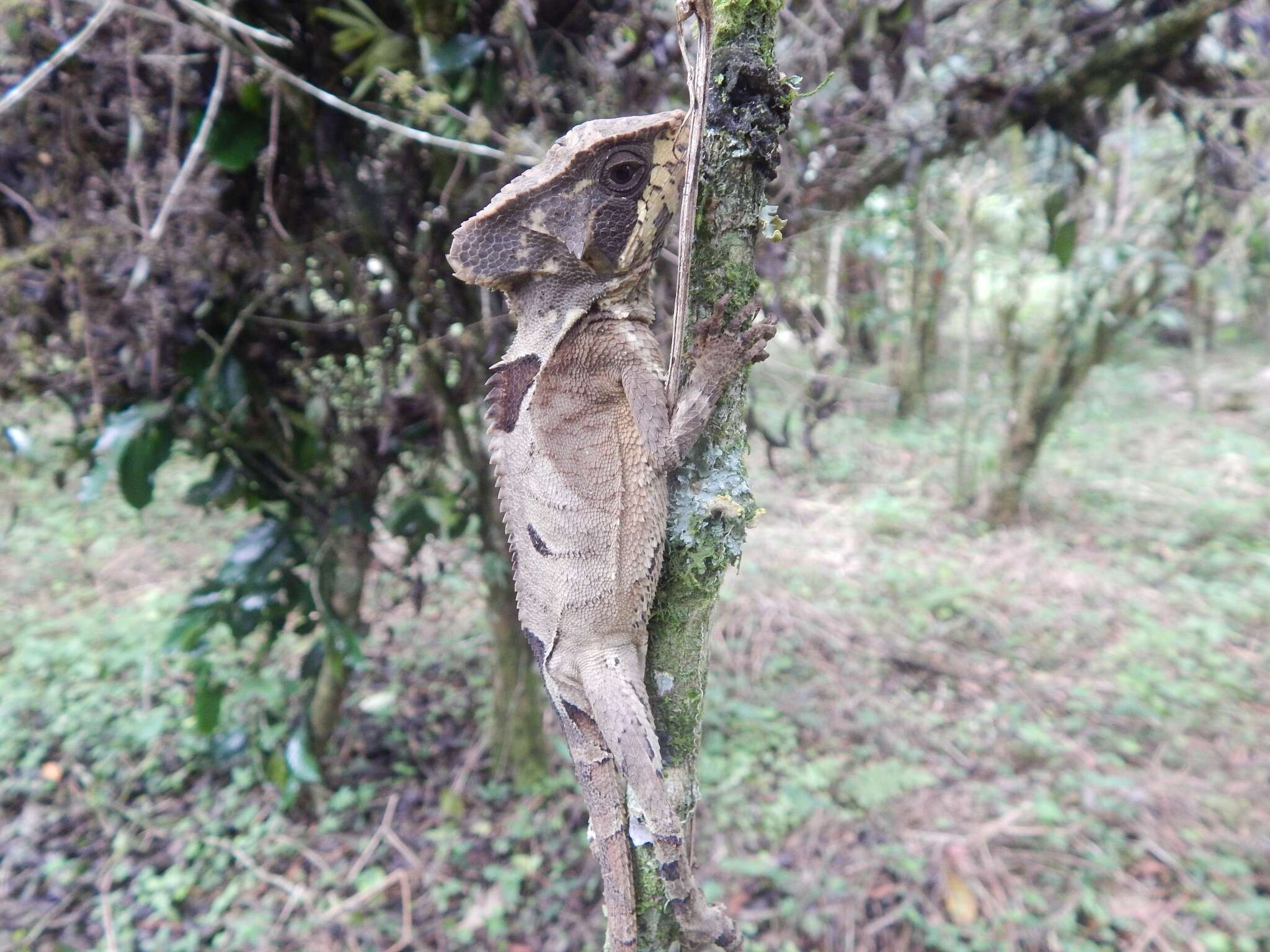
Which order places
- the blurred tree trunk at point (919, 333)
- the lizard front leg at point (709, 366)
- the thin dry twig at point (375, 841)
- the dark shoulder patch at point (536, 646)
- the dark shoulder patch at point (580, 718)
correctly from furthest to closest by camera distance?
the blurred tree trunk at point (919, 333), the thin dry twig at point (375, 841), the dark shoulder patch at point (536, 646), the dark shoulder patch at point (580, 718), the lizard front leg at point (709, 366)

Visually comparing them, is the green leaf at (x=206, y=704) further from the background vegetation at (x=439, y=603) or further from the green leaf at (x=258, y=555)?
the green leaf at (x=258, y=555)

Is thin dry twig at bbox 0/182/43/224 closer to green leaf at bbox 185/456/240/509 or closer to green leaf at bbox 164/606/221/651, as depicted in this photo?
green leaf at bbox 185/456/240/509

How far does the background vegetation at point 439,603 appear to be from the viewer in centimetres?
310

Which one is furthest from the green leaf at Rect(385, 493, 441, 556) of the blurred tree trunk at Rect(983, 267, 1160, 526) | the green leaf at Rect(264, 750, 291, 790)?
the blurred tree trunk at Rect(983, 267, 1160, 526)

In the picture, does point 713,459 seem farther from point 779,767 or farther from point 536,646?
point 779,767

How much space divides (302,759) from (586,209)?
10.3ft

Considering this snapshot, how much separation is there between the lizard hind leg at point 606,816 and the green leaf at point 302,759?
2.18 meters

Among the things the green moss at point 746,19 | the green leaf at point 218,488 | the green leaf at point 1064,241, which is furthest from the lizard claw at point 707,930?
the green leaf at point 1064,241

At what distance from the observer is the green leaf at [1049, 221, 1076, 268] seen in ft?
12.2

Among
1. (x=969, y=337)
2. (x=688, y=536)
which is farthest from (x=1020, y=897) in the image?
(x=969, y=337)

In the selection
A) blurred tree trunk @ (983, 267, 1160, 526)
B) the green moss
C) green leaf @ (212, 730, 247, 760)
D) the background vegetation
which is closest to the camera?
the green moss

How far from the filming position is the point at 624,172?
1934 millimetres

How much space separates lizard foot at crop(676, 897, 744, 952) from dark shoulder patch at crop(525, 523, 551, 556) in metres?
0.94

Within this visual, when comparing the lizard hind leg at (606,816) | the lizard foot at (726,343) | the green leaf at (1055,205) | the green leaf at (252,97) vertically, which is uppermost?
the green leaf at (252,97)
